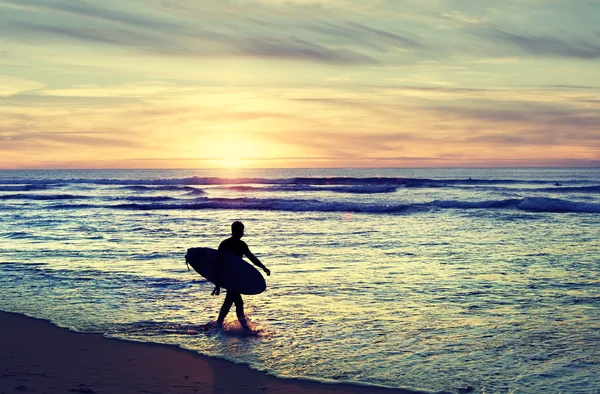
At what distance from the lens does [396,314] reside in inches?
346

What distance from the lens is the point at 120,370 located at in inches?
253

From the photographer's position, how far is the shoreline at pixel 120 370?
5.87 m

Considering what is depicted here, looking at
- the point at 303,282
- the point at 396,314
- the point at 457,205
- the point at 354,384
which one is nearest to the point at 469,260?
the point at 303,282

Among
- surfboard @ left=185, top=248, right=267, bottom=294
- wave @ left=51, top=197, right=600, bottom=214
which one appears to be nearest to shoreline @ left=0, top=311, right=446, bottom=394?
surfboard @ left=185, top=248, right=267, bottom=294

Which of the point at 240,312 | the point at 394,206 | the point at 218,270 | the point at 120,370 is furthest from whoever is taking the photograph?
the point at 394,206

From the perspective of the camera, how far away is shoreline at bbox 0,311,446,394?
5.87 metres

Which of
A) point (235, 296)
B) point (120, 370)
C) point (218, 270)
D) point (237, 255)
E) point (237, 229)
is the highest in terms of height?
point (237, 229)

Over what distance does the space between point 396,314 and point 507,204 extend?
1171 inches

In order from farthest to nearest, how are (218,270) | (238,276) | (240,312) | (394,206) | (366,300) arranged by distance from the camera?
1. (394,206)
2. (366,300)
3. (238,276)
4. (218,270)
5. (240,312)

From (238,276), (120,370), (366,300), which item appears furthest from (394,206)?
(120,370)

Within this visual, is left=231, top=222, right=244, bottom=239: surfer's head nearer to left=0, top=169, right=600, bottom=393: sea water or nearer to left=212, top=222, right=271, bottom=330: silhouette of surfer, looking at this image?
left=212, top=222, right=271, bottom=330: silhouette of surfer

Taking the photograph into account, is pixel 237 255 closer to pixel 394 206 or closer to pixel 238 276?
pixel 238 276

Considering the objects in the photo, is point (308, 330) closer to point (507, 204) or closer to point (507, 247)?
point (507, 247)

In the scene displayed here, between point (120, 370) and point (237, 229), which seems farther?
point (237, 229)
